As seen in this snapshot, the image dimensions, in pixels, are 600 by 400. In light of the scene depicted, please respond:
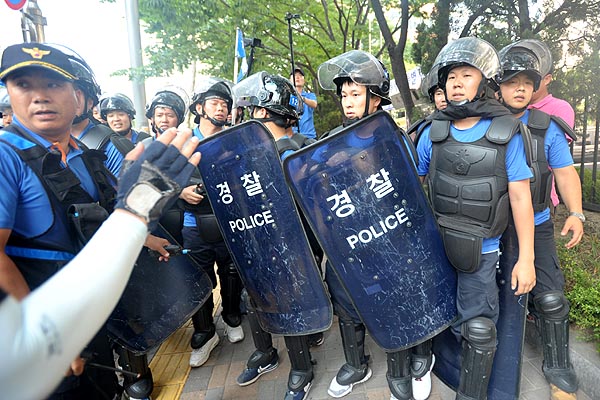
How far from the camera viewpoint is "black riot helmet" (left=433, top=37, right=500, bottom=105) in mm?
1879

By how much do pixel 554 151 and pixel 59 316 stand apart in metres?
2.67

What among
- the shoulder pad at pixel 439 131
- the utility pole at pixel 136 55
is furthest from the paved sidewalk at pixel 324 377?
the utility pole at pixel 136 55

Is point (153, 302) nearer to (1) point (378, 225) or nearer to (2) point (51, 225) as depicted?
(2) point (51, 225)

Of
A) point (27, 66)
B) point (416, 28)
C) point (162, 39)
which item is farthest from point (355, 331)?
point (162, 39)

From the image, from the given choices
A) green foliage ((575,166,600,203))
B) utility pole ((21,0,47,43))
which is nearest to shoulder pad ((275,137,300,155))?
utility pole ((21,0,47,43))

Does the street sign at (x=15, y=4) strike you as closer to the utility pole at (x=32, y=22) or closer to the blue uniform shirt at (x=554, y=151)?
the utility pole at (x=32, y=22)

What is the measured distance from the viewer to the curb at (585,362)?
2.08m

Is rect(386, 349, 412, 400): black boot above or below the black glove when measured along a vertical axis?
below

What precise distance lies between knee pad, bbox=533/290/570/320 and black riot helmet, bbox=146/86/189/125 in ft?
11.4

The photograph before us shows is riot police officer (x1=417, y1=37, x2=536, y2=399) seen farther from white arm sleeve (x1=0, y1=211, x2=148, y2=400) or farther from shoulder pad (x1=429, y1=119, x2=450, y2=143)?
white arm sleeve (x1=0, y1=211, x2=148, y2=400)

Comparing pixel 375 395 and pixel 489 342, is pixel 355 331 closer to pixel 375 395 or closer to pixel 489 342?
pixel 375 395

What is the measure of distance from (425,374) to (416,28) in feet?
20.7

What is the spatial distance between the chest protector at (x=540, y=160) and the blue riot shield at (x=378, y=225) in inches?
31.9

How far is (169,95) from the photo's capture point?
3.53 meters
